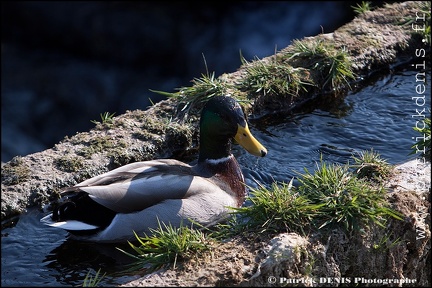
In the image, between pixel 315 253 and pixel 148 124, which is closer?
pixel 315 253

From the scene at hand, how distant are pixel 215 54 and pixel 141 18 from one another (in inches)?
48.7

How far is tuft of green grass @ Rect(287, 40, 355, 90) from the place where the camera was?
7258mm

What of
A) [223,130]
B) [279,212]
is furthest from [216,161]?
[279,212]

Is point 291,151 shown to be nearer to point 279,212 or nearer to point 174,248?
point 279,212

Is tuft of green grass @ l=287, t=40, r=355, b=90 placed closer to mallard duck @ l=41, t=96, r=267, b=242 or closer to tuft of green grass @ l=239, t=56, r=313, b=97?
tuft of green grass @ l=239, t=56, r=313, b=97

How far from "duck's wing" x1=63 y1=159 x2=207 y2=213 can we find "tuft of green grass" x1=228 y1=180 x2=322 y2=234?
2.15ft

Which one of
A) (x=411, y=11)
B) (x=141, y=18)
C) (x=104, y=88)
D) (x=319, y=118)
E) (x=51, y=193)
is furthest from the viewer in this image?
(x=141, y=18)

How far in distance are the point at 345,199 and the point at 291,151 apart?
5.41 feet

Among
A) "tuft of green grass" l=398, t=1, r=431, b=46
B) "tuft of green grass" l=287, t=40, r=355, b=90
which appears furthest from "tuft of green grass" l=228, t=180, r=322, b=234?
"tuft of green grass" l=398, t=1, r=431, b=46

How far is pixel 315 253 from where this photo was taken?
4465 mm

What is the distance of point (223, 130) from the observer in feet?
19.0

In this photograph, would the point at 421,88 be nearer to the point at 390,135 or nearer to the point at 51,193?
the point at 390,135

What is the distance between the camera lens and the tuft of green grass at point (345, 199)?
4.64 meters

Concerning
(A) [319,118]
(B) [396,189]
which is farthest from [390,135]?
(B) [396,189]
